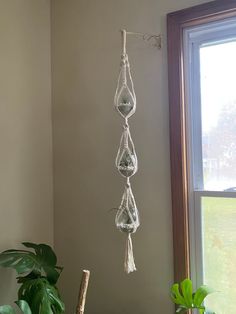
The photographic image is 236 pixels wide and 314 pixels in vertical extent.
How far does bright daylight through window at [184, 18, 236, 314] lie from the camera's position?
162 centimetres

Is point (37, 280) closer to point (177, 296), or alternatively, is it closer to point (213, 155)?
point (177, 296)

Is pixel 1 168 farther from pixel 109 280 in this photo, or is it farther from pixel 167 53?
pixel 167 53

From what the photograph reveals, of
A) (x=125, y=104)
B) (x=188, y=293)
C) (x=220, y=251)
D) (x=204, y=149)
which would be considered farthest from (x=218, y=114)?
(x=188, y=293)

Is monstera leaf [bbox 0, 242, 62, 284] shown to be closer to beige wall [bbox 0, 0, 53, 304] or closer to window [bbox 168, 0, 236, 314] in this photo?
beige wall [bbox 0, 0, 53, 304]

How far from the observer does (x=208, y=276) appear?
167 centimetres

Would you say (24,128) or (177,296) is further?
(24,128)

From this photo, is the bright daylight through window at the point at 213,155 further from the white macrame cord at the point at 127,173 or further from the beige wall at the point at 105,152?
the white macrame cord at the point at 127,173

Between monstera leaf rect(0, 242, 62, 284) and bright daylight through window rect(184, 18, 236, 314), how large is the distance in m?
0.70

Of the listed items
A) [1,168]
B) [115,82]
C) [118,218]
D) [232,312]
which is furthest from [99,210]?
[232,312]

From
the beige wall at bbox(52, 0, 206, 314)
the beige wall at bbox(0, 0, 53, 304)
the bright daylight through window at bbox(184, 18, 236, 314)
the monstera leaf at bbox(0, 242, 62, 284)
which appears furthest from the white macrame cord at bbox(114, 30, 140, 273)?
the beige wall at bbox(0, 0, 53, 304)

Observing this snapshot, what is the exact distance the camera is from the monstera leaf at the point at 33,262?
163cm

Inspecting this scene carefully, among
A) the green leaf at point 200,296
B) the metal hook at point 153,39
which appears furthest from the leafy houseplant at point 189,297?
the metal hook at point 153,39

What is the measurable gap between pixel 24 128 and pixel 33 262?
767 millimetres

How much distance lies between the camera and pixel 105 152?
1959 millimetres
